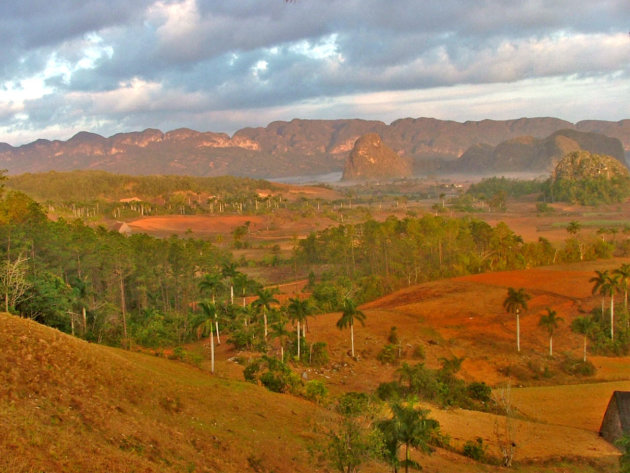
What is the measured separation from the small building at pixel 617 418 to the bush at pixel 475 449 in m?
6.84

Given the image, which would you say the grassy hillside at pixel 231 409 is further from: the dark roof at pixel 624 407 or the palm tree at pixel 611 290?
the palm tree at pixel 611 290

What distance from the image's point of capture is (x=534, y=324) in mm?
49406

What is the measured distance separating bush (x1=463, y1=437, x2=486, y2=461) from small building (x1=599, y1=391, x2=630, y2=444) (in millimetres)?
6843

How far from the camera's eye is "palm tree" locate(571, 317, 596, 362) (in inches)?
1811

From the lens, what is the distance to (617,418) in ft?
91.6

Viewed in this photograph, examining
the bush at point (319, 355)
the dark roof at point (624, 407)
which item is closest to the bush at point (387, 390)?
the bush at point (319, 355)

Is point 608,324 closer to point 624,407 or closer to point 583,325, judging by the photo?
point 583,325

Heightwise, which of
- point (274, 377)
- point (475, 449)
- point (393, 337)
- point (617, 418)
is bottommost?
point (393, 337)

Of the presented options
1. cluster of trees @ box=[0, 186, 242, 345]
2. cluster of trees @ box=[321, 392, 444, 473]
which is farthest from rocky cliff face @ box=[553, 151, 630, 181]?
cluster of trees @ box=[321, 392, 444, 473]

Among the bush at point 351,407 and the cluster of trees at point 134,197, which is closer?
the bush at point 351,407

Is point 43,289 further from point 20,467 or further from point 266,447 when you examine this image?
point 20,467

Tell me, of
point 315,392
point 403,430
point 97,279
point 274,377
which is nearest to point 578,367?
point 315,392

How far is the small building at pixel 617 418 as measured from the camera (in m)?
27.5

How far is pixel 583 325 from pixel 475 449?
2559cm
